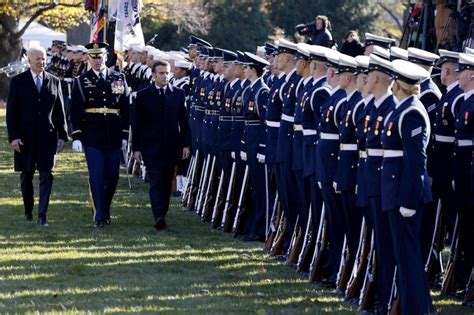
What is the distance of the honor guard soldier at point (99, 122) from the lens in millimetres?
15969

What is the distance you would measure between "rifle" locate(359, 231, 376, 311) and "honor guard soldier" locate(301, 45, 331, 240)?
5.16 feet

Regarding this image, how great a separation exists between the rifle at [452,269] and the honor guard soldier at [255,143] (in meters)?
3.18

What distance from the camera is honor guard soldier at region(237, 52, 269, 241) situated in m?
15.1

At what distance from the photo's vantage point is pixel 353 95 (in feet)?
38.0

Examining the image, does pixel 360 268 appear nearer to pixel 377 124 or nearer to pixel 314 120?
pixel 377 124

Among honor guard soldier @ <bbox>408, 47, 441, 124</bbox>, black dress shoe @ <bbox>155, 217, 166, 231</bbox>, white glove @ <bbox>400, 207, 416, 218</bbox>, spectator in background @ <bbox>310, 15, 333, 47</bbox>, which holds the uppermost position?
spectator in background @ <bbox>310, 15, 333, 47</bbox>

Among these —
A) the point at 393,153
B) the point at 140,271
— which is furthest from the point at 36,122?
the point at 393,153

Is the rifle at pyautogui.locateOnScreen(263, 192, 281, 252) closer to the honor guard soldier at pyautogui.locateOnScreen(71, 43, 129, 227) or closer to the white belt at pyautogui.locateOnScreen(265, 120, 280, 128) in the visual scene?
the white belt at pyautogui.locateOnScreen(265, 120, 280, 128)

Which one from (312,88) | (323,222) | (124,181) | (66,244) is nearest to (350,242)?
(323,222)

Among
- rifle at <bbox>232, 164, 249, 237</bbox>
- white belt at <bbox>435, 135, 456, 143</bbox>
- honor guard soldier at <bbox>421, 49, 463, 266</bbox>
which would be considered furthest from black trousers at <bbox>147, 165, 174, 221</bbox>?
white belt at <bbox>435, 135, 456, 143</bbox>

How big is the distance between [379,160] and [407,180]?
48 centimetres

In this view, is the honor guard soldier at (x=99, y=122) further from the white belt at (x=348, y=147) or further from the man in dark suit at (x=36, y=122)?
the white belt at (x=348, y=147)

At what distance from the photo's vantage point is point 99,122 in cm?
1598

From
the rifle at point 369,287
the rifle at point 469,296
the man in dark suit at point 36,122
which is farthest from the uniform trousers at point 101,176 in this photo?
the rifle at point 469,296
